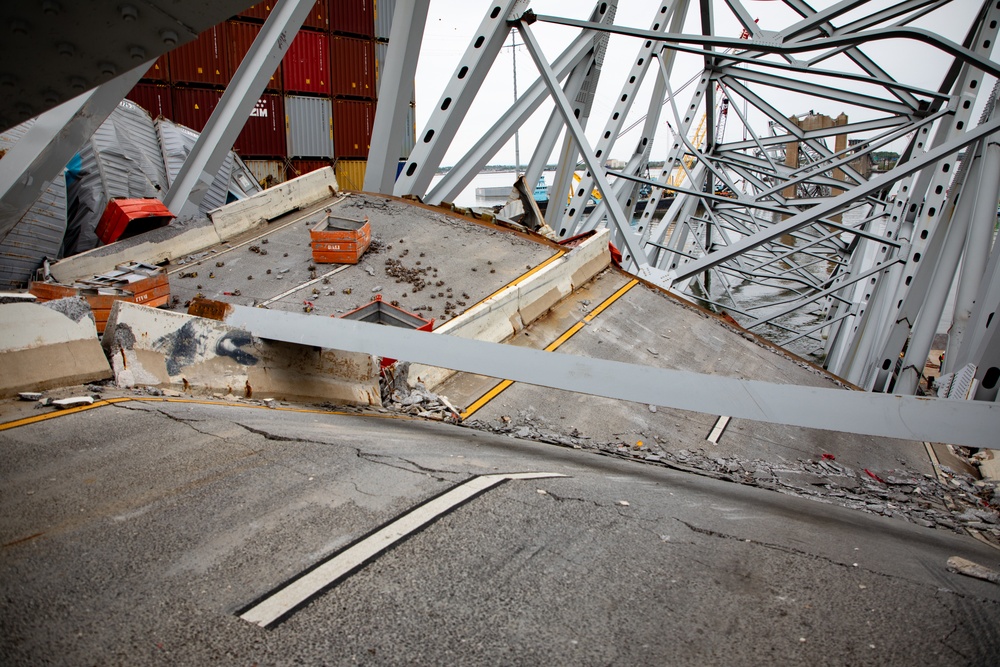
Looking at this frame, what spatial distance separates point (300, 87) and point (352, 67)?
8.54ft

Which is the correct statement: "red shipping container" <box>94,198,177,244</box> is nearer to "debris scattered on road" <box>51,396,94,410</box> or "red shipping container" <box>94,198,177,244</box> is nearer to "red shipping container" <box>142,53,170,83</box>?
"debris scattered on road" <box>51,396,94,410</box>

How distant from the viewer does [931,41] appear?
9.01m

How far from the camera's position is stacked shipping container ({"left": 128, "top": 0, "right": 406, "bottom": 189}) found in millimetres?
24609

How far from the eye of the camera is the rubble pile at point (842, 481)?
241 inches

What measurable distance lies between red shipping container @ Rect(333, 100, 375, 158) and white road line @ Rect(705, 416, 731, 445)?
2340 cm

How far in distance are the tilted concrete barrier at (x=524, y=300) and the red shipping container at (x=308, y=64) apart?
19562 millimetres

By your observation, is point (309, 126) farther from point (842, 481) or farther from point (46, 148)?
point (842, 481)

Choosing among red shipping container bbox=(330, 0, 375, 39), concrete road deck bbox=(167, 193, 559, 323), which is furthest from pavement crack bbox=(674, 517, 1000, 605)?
red shipping container bbox=(330, 0, 375, 39)

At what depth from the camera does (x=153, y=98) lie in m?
24.0

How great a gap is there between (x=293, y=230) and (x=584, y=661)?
1041 cm

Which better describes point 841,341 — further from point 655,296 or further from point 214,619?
point 214,619

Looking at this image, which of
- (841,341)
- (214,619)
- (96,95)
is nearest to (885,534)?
(214,619)

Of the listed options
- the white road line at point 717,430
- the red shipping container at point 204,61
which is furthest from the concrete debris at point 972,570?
the red shipping container at point 204,61

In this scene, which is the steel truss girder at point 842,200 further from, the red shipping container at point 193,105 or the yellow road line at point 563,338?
the red shipping container at point 193,105
